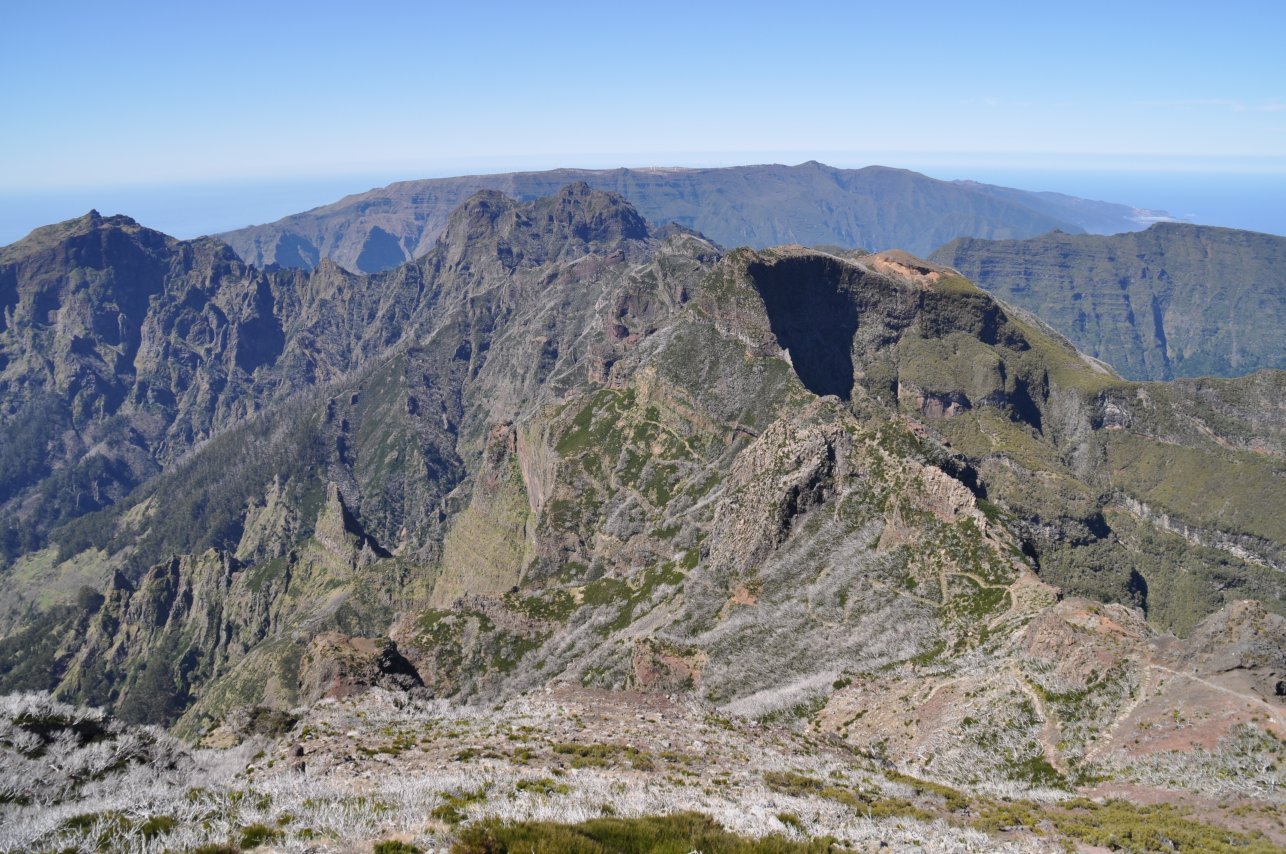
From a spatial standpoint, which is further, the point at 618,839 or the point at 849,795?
the point at 849,795

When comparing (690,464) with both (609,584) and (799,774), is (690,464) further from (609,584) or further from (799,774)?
(799,774)

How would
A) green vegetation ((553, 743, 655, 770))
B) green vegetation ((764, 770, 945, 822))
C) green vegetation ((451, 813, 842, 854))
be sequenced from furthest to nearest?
green vegetation ((553, 743, 655, 770)), green vegetation ((764, 770, 945, 822)), green vegetation ((451, 813, 842, 854))

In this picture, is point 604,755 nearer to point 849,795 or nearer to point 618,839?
point 849,795

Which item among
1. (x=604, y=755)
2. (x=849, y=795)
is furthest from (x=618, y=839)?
(x=604, y=755)

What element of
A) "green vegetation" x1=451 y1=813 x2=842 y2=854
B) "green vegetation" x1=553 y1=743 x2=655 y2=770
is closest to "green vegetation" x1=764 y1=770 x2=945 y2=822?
"green vegetation" x1=553 y1=743 x2=655 y2=770

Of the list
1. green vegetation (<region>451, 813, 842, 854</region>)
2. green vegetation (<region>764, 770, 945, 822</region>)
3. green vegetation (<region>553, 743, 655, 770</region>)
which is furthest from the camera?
green vegetation (<region>553, 743, 655, 770</region>)

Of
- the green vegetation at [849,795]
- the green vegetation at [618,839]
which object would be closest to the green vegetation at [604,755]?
the green vegetation at [849,795]

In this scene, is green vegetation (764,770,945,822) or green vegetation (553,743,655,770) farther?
green vegetation (553,743,655,770)

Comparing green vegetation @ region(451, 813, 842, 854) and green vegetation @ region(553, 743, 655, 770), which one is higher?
green vegetation @ region(451, 813, 842, 854)

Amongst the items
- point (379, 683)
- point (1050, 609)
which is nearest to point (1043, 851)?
point (1050, 609)

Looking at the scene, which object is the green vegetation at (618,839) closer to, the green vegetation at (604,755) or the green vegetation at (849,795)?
the green vegetation at (849,795)

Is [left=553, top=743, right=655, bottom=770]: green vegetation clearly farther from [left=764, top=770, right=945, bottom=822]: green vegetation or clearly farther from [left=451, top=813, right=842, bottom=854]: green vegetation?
[left=451, top=813, right=842, bottom=854]: green vegetation
